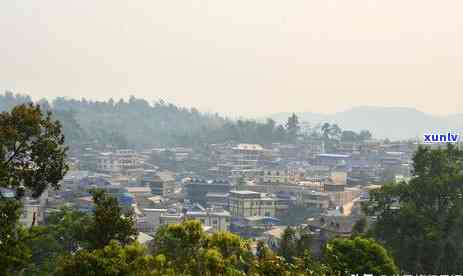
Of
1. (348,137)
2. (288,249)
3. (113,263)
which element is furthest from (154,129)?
(113,263)

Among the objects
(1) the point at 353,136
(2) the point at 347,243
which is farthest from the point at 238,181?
(2) the point at 347,243

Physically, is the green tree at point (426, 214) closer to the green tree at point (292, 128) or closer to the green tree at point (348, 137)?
the green tree at point (348, 137)

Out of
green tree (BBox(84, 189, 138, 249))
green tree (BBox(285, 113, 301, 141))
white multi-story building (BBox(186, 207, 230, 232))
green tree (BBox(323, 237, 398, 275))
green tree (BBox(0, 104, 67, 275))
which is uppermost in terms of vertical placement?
green tree (BBox(285, 113, 301, 141))

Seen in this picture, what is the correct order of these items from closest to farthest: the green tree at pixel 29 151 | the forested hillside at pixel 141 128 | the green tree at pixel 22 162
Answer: the green tree at pixel 22 162, the green tree at pixel 29 151, the forested hillside at pixel 141 128

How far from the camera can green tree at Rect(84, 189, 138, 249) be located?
1880cm

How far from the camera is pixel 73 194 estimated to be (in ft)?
266

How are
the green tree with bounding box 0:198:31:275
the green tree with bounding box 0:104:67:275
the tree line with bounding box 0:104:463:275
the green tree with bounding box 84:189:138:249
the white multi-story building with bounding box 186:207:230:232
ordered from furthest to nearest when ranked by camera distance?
the white multi-story building with bounding box 186:207:230:232 → the green tree with bounding box 84:189:138:249 → the tree line with bounding box 0:104:463:275 → the green tree with bounding box 0:104:67:275 → the green tree with bounding box 0:198:31:275

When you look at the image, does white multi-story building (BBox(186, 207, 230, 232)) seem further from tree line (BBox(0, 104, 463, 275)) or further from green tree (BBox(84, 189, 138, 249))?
green tree (BBox(84, 189, 138, 249))

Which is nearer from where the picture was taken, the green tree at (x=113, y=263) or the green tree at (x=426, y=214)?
the green tree at (x=113, y=263)

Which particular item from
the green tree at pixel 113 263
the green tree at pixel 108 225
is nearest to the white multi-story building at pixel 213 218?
the green tree at pixel 108 225

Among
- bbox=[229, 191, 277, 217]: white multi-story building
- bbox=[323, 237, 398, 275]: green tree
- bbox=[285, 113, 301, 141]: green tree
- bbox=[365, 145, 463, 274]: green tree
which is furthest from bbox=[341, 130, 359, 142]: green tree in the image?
bbox=[323, 237, 398, 275]: green tree

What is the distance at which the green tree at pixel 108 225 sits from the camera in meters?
18.8

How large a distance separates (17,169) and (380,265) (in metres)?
13.9

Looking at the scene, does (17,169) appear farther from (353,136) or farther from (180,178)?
(353,136)
